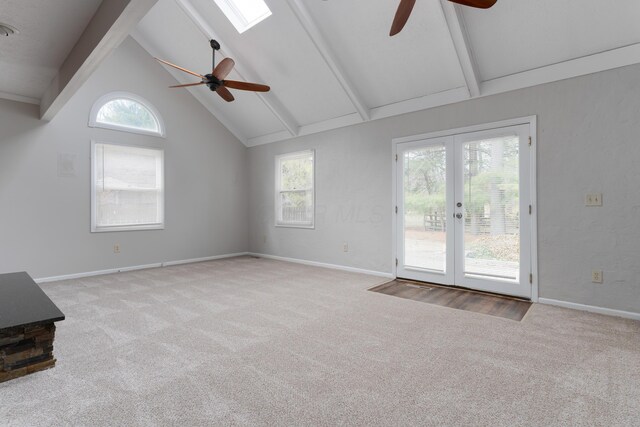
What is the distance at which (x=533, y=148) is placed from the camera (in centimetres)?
346

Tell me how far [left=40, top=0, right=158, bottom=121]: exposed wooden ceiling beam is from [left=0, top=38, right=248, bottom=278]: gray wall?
3.89ft

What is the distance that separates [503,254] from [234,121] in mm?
5292

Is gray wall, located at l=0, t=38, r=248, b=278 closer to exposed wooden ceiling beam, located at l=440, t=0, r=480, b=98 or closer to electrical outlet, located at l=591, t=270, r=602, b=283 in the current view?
exposed wooden ceiling beam, located at l=440, t=0, r=480, b=98

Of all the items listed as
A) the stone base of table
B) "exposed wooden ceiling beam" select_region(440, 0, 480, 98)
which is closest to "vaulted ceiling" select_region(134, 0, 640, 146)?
"exposed wooden ceiling beam" select_region(440, 0, 480, 98)

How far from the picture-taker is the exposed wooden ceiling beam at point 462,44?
315cm

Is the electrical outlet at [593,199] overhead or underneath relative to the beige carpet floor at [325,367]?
overhead

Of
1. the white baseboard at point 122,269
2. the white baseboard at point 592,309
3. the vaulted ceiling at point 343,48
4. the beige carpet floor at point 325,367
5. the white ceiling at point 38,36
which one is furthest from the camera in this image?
the white baseboard at point 122,269

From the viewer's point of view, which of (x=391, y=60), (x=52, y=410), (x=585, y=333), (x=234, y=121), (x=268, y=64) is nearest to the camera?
(x=52, y=410)

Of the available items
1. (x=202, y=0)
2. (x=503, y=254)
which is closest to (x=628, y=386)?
(x=503, y=254)

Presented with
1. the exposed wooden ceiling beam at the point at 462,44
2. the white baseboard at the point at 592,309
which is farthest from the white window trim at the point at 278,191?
the white baseboard at the point at 592,309

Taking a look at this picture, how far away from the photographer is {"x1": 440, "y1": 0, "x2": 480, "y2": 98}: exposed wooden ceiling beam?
10.3 ft

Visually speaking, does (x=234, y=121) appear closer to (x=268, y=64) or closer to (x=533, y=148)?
(x=268, y=64)

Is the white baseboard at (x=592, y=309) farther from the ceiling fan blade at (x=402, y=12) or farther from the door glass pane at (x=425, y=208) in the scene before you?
the ceiling fan blade at (x=402, y=12)

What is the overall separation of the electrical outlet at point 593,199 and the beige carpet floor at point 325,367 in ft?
3.57
